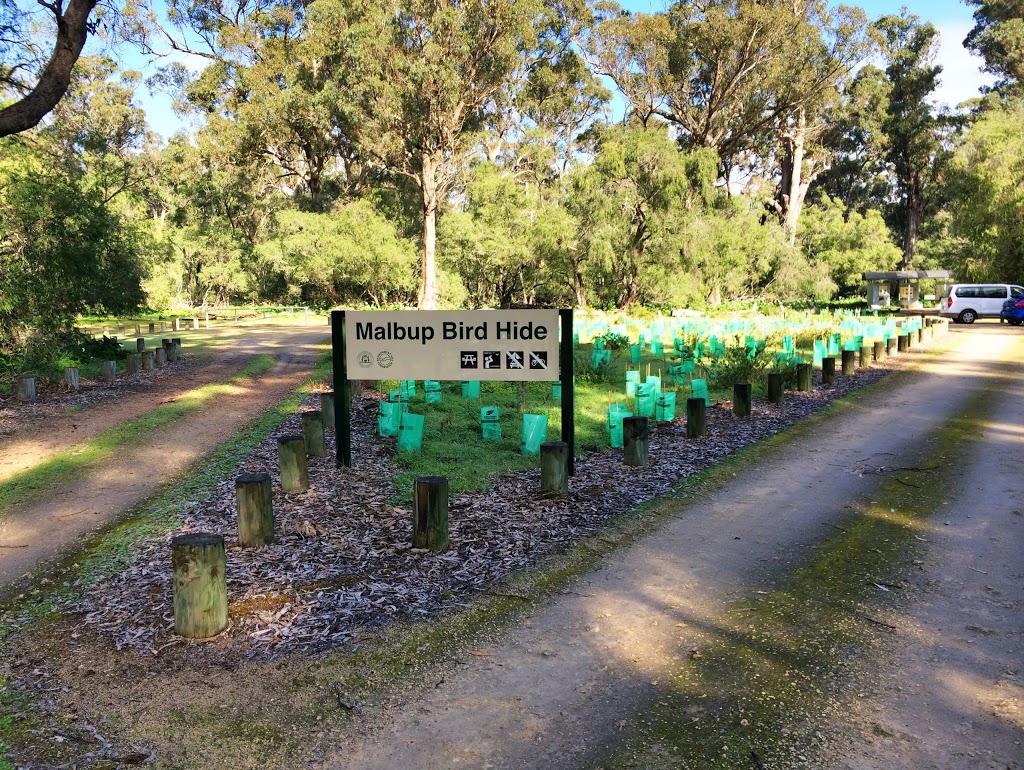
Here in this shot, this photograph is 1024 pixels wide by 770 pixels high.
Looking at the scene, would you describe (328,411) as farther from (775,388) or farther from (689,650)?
(775,388)

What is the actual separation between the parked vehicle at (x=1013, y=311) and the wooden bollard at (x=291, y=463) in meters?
31.3

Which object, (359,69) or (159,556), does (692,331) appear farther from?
(359,69)

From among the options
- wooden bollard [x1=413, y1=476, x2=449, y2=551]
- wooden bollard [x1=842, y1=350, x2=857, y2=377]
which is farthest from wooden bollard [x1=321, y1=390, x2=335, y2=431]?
wooden bollard [x1=842, y1=350, x2=857, y2=377]

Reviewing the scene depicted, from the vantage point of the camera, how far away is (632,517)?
609 cm

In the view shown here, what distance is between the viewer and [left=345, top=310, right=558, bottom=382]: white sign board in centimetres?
677

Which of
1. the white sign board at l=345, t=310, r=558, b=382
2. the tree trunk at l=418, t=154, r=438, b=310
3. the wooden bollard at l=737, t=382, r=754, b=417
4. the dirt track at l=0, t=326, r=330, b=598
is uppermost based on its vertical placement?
the tree trunk at l=418, t=154, r=438, b=310

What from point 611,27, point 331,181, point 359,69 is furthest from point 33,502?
point 331,181

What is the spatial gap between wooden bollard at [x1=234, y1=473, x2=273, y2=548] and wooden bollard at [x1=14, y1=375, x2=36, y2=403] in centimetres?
851

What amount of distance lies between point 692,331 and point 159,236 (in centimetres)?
3229

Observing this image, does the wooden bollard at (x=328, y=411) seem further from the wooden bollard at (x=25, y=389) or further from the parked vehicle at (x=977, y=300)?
the parked vehicle at (x=977, y=300)

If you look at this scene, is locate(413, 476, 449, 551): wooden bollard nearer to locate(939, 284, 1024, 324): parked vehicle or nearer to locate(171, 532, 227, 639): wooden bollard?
locate(171, 532, 227, 639): wooden bollard

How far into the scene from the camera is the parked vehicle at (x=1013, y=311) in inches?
1146

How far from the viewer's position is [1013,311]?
29.4 m

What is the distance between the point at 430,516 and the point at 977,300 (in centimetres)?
3301
